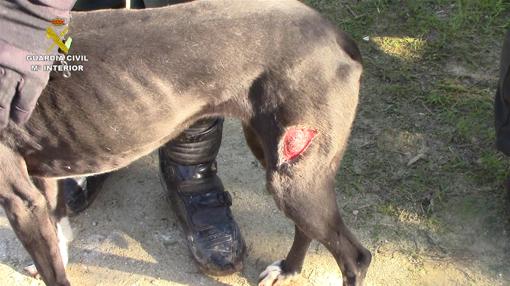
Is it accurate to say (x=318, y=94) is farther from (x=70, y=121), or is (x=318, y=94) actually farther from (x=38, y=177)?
(x=38, y=177)

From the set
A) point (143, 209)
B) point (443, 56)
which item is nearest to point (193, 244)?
point (143, 209)

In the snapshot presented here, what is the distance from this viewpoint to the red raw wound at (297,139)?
2.20 meters

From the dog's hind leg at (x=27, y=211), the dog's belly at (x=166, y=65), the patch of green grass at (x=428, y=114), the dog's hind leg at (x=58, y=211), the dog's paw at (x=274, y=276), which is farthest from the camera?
the patch of green grass at (x=428, y=114)

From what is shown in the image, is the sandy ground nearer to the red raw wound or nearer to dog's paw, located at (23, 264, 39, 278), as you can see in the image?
dog's paw, located at (23, 264, 39, 278)

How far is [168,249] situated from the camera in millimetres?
3066

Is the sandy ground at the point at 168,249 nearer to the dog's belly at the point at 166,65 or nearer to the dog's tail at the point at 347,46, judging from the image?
the dog's belly at the point at 166,65

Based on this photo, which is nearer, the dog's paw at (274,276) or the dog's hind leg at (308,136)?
the dog's hind leg at (308,136)

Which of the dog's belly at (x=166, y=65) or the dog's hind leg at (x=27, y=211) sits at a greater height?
the dog's belly at (x=166, y=65)

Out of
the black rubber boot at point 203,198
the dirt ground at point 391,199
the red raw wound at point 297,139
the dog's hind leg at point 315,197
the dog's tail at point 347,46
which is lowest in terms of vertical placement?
the dirt ground at point 391,199

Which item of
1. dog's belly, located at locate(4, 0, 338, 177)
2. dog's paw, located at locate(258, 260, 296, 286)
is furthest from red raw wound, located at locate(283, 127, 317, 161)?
dog's paw, located at locate(258, 260, 296, 286)

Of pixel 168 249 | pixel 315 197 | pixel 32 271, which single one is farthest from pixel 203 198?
pixel 315 197

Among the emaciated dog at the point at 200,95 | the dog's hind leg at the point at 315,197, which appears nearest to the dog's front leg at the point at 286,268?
the dog's hind leg at the point at 315,197

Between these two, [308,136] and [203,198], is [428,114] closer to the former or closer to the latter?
[203,198]

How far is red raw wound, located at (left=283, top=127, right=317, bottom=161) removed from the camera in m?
2.20
